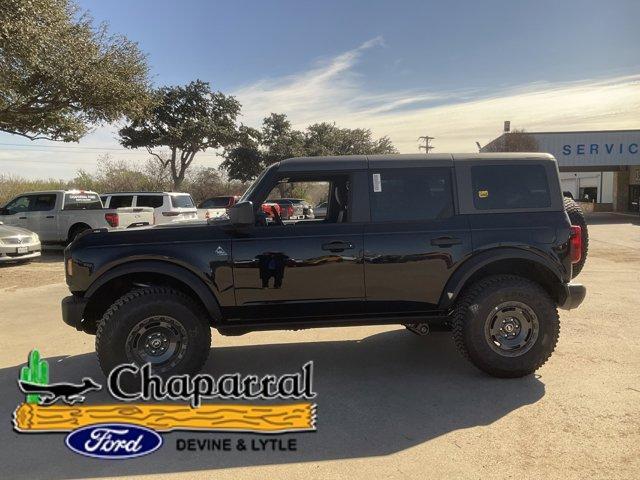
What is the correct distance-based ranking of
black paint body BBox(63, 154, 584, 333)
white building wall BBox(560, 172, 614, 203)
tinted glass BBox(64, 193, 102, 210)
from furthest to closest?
1. white building wall BBox(560, 172, 614, 203)
2. tinted glass BBox(64, 193, 102, 210)
3. black paint body BBox(63, 154, 584, 333)

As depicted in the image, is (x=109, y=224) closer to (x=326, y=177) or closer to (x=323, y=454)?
(x=326, y=177)

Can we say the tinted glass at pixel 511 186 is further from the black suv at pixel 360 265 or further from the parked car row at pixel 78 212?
the parked car row at pixel 78 212

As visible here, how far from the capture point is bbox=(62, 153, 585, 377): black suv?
13.0 feet

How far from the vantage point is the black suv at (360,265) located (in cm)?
395

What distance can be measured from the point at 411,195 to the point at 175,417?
8.63 ft

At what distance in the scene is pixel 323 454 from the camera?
303 cm

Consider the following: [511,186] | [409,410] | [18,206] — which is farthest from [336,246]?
[18,206]

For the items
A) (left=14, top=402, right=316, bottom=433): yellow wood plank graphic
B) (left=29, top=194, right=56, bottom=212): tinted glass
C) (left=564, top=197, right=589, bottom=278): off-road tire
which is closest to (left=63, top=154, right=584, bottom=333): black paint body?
(left=564, top=197, right=589, bottom=278): off-road tire

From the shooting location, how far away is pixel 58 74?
37.7ft

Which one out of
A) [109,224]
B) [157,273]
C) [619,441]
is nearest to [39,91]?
[109,224]

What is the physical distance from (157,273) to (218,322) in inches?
26.1

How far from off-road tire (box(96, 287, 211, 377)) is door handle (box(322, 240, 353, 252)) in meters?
1.24

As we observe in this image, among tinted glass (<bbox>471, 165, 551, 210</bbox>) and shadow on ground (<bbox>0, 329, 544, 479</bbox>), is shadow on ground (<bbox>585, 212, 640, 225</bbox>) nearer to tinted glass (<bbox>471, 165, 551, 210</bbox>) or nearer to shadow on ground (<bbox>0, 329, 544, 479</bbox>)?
shadow on ground (<bbox>0, 329, 544, 479</bbox>)
